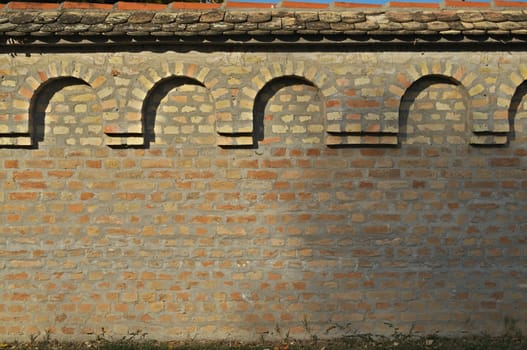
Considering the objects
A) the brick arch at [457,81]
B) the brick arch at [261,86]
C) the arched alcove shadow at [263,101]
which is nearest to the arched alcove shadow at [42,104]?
the brick arch at [261,86]

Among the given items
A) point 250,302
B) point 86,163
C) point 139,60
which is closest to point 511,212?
point 250,302

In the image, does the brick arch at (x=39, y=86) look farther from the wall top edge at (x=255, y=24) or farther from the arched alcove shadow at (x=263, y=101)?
the arched alcove shadow at (x=263, y=101)

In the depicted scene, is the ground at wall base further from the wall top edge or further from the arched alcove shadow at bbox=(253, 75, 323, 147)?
the wall top edge

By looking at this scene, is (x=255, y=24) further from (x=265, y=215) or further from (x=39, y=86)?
(x=39, y=86)

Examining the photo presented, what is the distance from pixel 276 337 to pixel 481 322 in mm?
→ 2294

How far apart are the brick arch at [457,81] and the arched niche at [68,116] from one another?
3.23m

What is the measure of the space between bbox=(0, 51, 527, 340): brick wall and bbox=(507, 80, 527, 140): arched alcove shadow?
0.05 ft

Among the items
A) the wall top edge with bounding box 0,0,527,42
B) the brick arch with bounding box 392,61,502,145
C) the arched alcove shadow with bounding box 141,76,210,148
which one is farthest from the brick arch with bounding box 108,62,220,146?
the brick arch with bounding box 392,61,502,145

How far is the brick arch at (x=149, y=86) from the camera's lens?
4438mm

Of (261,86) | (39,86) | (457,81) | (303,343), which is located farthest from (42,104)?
(457,81)

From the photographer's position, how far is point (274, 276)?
179 inches

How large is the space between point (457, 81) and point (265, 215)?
2558mm

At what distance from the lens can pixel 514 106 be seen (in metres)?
4.55

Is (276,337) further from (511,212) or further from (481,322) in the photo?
(511,212)
